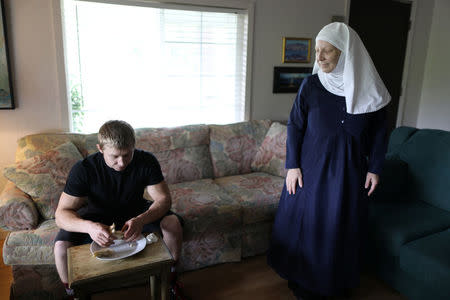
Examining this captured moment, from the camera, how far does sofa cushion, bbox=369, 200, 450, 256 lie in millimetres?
1882

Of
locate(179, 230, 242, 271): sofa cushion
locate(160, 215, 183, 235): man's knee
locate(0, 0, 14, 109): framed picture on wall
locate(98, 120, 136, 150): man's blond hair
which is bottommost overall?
locate(179, 230, 242, 271): sofa cushion

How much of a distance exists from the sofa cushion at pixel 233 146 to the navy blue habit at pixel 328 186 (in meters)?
0.98

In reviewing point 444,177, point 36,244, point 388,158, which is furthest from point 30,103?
point 444,177

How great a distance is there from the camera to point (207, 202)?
2199 mm

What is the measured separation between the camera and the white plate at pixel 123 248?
1.33 metres

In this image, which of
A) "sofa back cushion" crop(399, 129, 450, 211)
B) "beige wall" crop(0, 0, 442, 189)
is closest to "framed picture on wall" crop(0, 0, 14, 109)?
"beige wall" crop(0, 0, 442, 189)

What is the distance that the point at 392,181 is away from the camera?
2.25 metres

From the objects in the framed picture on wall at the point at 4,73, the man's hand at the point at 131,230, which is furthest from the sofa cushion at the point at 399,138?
the framed picture on wall at the point at 4,73

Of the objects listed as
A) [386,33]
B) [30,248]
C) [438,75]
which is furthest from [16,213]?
[438,75]

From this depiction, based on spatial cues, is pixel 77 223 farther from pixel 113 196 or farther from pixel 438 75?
pixel 438 75

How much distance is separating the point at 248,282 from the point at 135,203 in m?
0.92

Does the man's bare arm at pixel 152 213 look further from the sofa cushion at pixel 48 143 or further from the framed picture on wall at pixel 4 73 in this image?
the framed picture on wall at pixel 4 73

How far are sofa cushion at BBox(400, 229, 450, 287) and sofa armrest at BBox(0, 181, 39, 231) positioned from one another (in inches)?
81.3

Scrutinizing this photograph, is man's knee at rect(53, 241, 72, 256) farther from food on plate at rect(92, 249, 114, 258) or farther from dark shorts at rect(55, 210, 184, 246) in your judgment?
food on plate at rect(92, 249, 114, 258)
